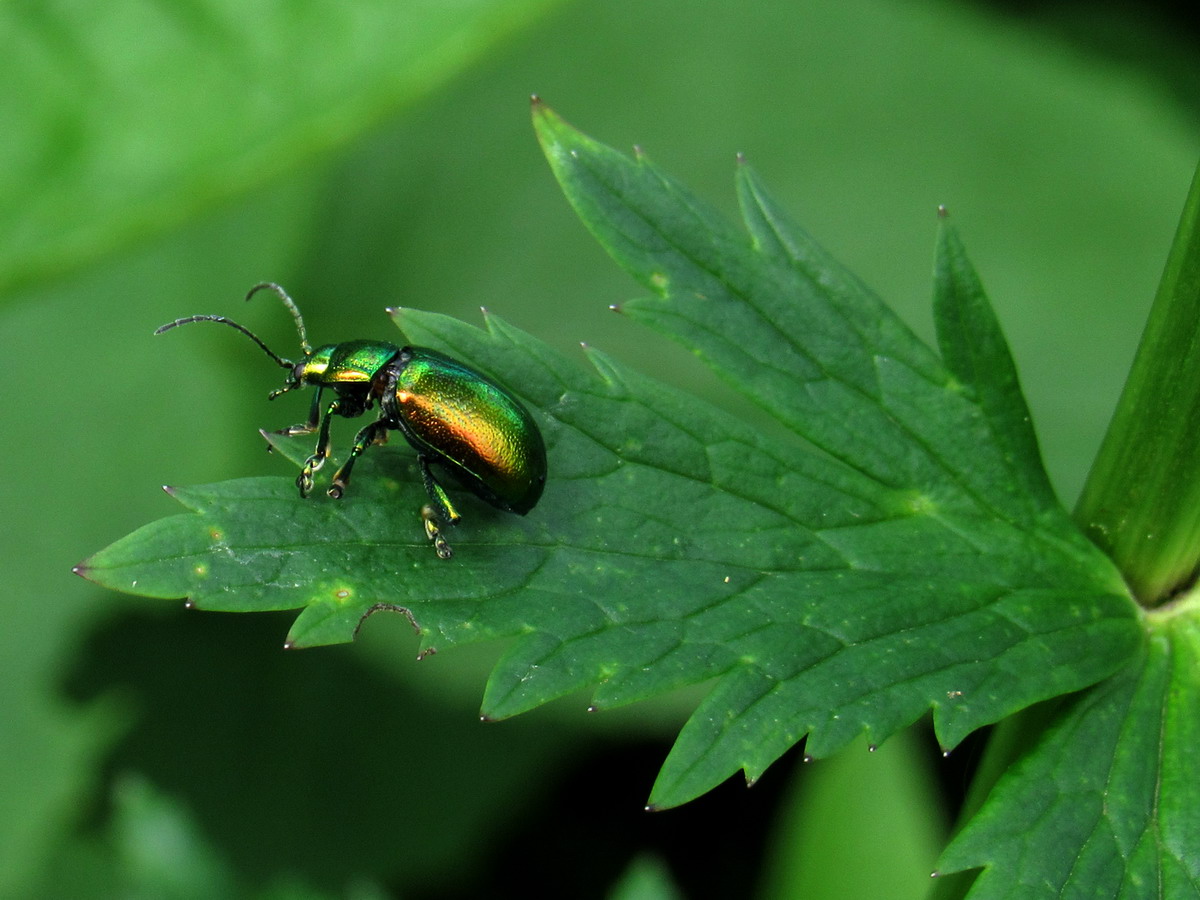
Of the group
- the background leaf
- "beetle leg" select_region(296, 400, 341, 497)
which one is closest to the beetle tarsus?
"beetle leg" select_region(296, 400, 341, 497)

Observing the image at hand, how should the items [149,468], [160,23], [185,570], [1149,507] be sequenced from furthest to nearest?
[149,468] < [160,23] < [1149,507] < [185,570]

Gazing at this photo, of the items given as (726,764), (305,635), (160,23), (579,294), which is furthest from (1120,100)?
(305,635)

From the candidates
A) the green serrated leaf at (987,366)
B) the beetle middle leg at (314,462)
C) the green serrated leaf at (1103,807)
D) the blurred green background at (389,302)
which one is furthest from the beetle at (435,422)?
the blurred green background at (389,302)

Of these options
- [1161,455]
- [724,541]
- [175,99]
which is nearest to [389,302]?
[175,99]

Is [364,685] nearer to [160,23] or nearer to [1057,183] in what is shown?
[160,23]

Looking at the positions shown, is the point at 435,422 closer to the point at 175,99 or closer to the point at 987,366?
the point at 987,366
